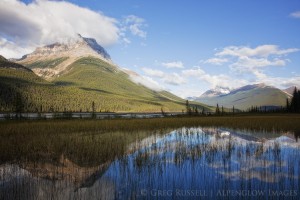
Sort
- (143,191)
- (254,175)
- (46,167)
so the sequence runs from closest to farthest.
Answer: (143,191), (254,175), (46,167)

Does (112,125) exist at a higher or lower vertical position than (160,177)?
higher

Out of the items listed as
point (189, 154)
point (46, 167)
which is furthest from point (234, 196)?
point (46, 167)

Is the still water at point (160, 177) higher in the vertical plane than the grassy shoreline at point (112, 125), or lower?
lower

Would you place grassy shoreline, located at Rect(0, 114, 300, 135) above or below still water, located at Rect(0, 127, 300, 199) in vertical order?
above

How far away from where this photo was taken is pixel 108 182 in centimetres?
1127

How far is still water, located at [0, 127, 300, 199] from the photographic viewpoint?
32.1 feet

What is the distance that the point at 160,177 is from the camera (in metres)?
11.9

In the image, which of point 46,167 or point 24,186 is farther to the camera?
point 46,167

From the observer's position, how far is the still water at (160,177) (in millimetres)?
9789

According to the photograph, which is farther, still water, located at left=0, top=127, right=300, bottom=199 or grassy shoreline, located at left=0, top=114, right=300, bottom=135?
grassy shoreline, located at left=0, top=114, right=300, bottom=135

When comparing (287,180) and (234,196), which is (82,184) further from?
(287,180)

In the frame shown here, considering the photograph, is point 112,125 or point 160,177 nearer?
point 160,177

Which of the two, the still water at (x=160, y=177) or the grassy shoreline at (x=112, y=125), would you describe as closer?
the still water at (x=160, y=177)

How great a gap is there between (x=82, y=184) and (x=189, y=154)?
769cm
